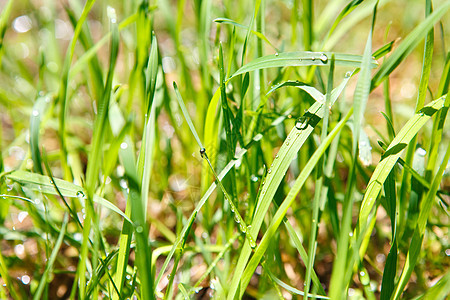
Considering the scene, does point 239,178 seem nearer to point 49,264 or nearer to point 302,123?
point 302,123

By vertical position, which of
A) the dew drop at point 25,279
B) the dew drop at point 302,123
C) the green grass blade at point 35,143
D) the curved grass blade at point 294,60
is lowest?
the dew drop at point 25,279

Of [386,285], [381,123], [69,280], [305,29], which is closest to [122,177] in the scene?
[69,280]

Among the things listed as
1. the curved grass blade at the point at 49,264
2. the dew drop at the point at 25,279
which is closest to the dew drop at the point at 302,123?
the curved grass blade at the point at 49,264

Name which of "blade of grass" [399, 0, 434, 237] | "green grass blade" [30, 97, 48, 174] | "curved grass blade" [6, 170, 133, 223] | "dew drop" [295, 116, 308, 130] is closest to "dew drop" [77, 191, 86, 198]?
"curved grass blade" [6, 170, 133, 223]

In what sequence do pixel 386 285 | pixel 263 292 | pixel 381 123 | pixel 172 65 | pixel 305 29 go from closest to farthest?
pixel 386 285, pixel 263 292, pixel 305 29, pixel 381 123, pixel 172 65

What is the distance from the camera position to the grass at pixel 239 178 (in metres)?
0.71

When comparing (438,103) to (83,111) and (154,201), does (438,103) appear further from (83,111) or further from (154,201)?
(83,111)

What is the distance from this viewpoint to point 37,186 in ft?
2.68

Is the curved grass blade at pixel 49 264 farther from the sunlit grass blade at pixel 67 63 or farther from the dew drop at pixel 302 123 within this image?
the dew drop at pixel 302 123

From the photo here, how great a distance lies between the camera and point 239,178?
3.11ft

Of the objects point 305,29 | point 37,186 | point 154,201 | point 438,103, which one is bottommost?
point 154,201

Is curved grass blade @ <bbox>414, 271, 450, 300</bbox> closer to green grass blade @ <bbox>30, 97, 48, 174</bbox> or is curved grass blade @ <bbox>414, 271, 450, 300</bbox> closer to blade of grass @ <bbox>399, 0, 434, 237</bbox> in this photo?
blade of grass @ <bbox>399, 0, 434, 237</bbox>

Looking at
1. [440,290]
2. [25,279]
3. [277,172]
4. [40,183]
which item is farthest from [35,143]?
[440,290]

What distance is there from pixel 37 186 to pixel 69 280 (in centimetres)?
34
